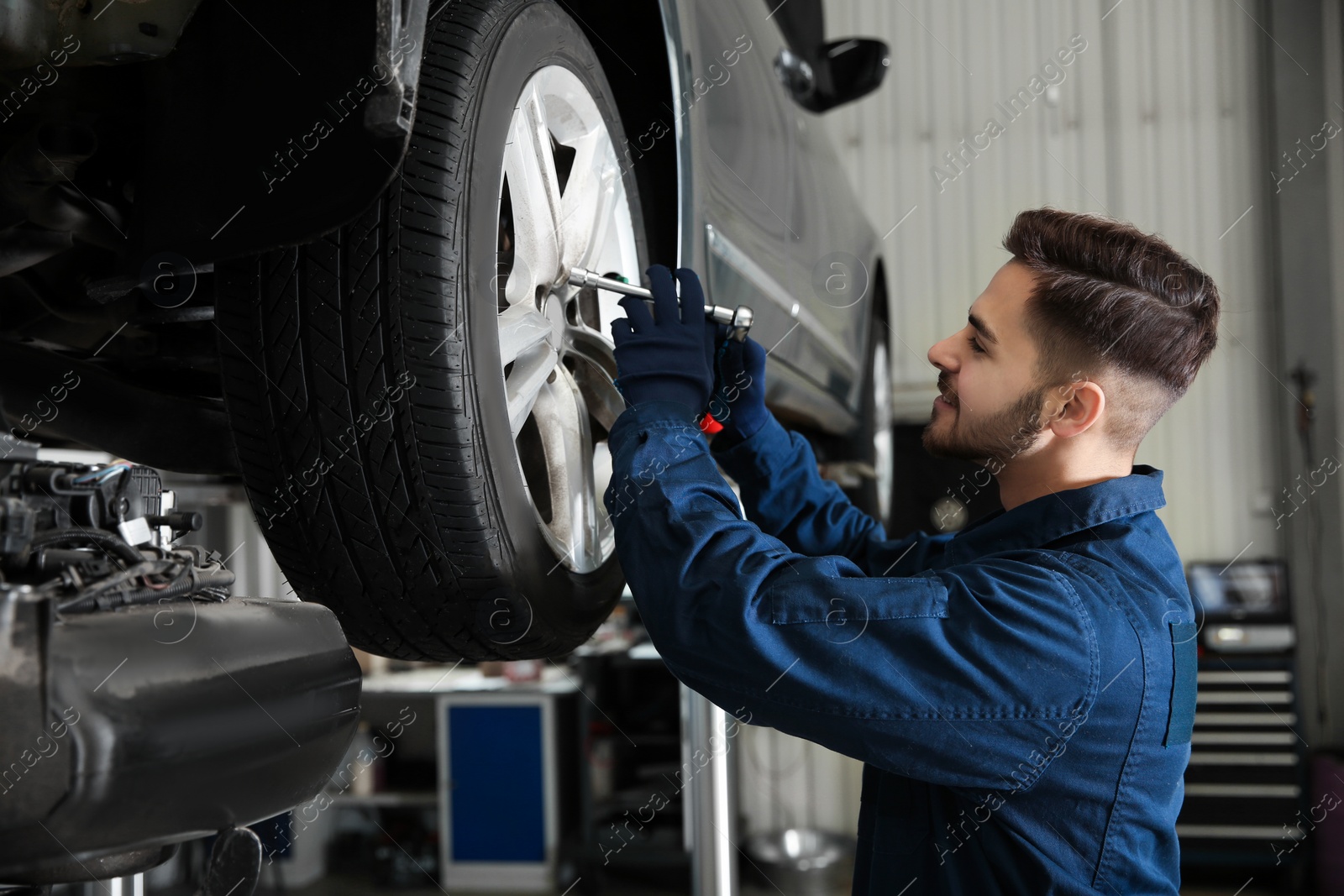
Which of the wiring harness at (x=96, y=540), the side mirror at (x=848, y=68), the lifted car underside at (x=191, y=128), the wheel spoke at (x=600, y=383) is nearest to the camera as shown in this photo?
the wiring harness at (x=96, y=540)

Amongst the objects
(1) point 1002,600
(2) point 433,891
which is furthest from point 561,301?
(2) point 433,891

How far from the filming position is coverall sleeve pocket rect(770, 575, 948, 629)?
85 cm

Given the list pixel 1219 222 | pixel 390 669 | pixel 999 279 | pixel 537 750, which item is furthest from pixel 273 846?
pixel 1219 222

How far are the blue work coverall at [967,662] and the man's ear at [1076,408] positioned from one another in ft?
0.22

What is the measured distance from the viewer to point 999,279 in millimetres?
1106

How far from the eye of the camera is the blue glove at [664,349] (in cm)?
96

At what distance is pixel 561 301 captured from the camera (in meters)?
1.07

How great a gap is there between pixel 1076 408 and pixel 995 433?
8 cm

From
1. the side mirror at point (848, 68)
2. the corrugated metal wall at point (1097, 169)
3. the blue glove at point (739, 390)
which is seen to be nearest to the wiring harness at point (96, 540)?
the blue glove at point (739, 390)

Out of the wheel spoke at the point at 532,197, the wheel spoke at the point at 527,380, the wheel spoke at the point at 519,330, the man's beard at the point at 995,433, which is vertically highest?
the wheel spoke at the point at 532,197

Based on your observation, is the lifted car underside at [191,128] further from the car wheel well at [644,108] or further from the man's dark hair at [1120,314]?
the man's dark hair at [1120,314]

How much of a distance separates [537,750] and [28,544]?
351cm

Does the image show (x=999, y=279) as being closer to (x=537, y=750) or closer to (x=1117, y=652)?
(x=1117, y=652)

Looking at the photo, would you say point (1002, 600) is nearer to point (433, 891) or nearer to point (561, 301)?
point (561, 301)
